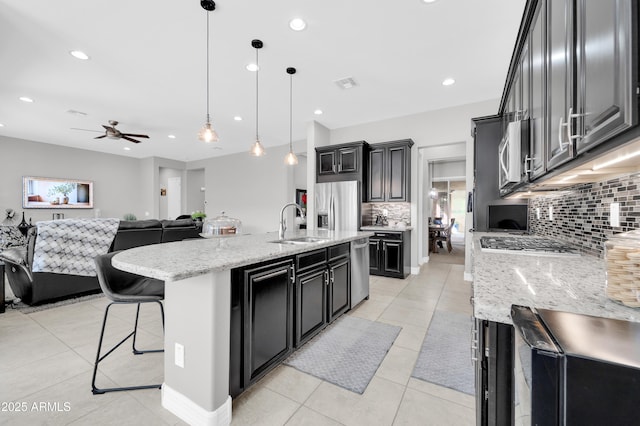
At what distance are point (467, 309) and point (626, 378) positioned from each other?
10.4 ft

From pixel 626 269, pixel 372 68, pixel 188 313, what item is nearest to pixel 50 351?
pixel 188 313

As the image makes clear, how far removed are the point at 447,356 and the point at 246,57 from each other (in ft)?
12.6

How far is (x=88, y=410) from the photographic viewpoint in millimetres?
1583

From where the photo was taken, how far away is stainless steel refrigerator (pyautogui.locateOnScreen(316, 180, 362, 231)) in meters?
5.00

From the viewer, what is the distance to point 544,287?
3.16 ft

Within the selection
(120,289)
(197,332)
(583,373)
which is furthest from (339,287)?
(583,373)

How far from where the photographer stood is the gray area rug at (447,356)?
1.87m

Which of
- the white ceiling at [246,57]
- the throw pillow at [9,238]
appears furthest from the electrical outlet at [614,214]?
the throw pillow at [9,238]

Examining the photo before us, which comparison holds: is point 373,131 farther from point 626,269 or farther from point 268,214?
point 626,269

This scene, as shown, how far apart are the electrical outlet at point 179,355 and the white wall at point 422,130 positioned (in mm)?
4301

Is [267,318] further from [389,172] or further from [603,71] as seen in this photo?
[389,172]

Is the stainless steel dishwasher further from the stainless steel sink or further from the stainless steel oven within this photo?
the stainless steel oven

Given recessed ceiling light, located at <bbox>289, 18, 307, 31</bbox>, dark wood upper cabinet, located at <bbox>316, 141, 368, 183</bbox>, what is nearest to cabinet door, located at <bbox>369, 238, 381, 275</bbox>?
dark wood upper cabinet, located at <bbox>316, 141, 368, 183</bbox>

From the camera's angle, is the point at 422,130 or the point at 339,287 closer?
the point at 339,287
